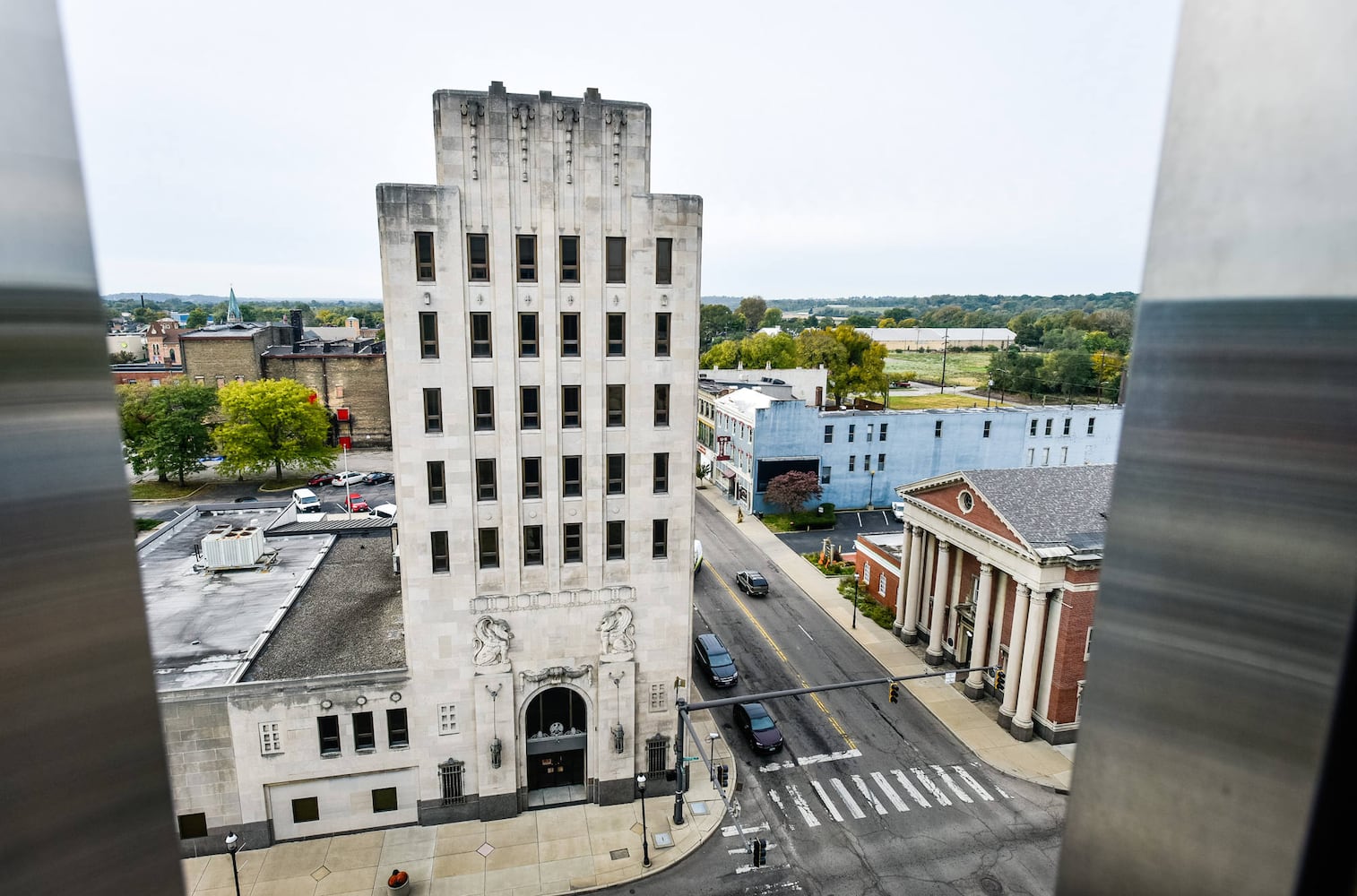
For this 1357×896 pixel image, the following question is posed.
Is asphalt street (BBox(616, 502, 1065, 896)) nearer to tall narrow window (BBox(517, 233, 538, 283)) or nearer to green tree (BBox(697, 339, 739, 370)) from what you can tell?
tall narrow window (BBox(517, 233, 538, 283))

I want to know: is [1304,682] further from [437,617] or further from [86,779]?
[437,617]

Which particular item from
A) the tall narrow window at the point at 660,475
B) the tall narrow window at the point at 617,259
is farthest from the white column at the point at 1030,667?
the tall narrow window at the point at 617,259

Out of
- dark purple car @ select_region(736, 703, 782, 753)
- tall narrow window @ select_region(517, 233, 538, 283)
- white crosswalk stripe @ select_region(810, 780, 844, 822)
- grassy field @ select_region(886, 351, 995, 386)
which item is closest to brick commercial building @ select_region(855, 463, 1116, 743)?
white crosswalk stripe @ select_region(810, 780, 844, 822)

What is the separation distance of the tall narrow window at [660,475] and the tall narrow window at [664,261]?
5582 mm

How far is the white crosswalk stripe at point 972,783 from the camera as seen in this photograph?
25.9m

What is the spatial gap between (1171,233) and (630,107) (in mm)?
21770

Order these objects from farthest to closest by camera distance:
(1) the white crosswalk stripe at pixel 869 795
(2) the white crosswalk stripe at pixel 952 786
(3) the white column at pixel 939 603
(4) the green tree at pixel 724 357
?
(4) the green tree at pixel 724 357 → (3) the white column at pixel 939 603 → (2) the white crosswalk stripe at pixel 952 786 → (1) the white crosswalk stripe at pixel 869 795

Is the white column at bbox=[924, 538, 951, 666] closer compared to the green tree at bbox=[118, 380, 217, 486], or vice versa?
the white column at bbox=[924, 538, 951, 666]

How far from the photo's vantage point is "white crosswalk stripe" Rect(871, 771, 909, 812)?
83.0 feet

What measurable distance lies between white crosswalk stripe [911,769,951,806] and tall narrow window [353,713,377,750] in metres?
19.4

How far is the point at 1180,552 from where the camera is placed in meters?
1.96

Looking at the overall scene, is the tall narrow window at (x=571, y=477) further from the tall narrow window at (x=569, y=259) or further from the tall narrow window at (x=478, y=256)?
the tall narrow window at (x=478, y=256)

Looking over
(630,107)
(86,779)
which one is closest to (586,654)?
(630,107)

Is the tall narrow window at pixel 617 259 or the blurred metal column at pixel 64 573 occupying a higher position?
the tall narrow window at pixel 617 259
